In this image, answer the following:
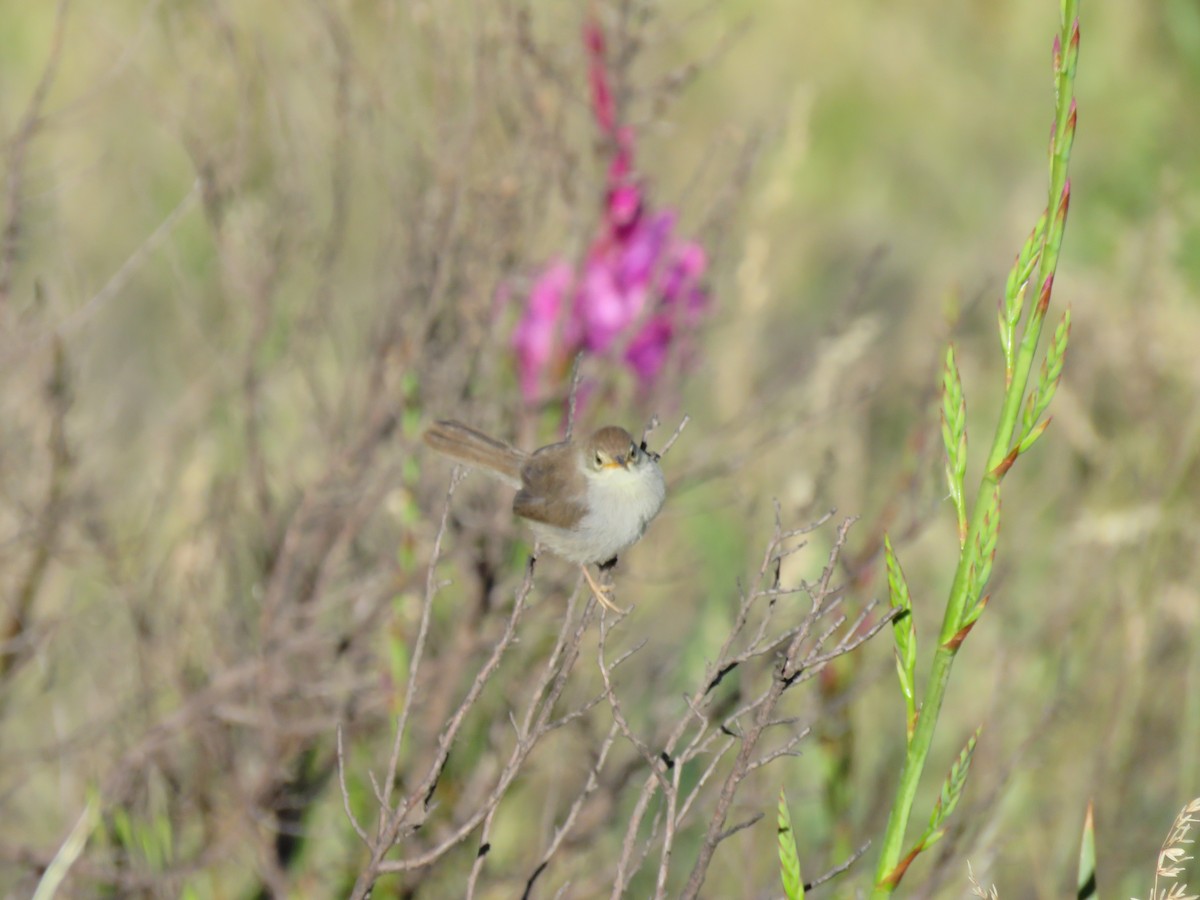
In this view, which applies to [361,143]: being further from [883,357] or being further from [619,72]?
[883,357]

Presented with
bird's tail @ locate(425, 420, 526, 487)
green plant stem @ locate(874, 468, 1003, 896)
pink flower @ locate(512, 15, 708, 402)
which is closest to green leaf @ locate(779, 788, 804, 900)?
green plant stem @ locate(874, 468, 1003, 896)

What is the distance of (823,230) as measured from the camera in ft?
26.4

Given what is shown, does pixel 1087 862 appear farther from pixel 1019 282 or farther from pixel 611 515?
pixel 611 515

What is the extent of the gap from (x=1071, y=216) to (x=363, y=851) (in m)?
4.66

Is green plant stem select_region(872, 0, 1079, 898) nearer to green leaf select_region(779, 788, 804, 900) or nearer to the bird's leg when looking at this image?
green leaf select_region(779, 788, 804, 900)

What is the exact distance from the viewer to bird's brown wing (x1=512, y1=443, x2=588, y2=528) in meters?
2.60

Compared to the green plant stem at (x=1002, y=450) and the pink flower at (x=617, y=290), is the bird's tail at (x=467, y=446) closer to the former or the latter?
the pink flower at (x=617, y=290)

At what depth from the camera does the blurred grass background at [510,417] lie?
9.88ft

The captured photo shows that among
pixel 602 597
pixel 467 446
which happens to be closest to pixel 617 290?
pixel 467 446

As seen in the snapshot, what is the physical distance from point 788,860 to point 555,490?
1420 millimetres

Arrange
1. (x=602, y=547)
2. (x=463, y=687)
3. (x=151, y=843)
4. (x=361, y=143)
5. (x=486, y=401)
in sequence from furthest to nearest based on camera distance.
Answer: (x=361, y=143)
(x=463, y=687)
(x=486, y=401)
(x=151, y=843)
(x=602, y=547)

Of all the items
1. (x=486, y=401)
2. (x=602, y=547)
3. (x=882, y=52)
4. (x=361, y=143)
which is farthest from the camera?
(x=882, y=52)

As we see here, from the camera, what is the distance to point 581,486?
2635mm

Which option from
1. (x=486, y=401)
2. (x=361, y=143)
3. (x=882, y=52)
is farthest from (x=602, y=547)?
(x=882, y=52)
